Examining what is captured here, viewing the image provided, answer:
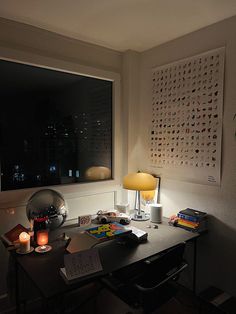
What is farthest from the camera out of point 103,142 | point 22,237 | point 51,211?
point 103,142

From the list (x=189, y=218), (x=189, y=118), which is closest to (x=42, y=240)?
(x=189, y=218)

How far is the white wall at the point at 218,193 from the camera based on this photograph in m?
1.92

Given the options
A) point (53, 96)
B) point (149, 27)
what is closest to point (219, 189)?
point (149, 27)

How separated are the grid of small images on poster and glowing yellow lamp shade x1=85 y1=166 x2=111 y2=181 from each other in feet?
1.59

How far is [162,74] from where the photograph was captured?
2412 millimetres

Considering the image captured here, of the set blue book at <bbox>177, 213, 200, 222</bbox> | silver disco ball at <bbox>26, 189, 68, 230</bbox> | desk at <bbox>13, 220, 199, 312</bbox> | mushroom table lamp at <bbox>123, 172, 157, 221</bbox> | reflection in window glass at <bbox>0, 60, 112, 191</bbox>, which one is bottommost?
desk at <bbox>13, 220, 199, 312</bbox>

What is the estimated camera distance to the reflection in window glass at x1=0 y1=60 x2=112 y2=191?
6.55ft

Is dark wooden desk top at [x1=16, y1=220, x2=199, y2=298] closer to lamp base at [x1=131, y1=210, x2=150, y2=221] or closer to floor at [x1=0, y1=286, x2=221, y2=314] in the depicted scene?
lamp base at [x1=131, y1=210, x2=150, y2=221]

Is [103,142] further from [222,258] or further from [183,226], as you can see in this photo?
[222,258]

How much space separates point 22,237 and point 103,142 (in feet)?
4.13

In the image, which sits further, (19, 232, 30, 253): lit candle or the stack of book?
the stack of book

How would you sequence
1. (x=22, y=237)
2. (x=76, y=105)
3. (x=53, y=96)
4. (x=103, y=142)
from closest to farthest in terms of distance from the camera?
(x=22, y=237) < (x=53, y=96) < (x=76, y=105) < (x=103, y=142)

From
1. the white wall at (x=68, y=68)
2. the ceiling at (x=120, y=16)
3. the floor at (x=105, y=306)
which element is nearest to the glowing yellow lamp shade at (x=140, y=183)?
the white wall at (x=68, y=68)

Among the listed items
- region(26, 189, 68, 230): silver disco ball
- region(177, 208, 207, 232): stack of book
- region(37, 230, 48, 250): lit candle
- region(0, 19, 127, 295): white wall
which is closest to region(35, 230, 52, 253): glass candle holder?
region(37, 230, 48, 250): lit candle
